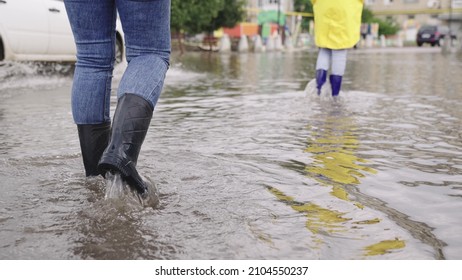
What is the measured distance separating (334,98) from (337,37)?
2.02 feet

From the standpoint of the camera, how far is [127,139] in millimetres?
2107

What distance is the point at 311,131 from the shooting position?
3.96 m

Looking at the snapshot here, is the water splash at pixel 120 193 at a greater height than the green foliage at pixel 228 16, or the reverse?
the green foliage at pixel 228 16

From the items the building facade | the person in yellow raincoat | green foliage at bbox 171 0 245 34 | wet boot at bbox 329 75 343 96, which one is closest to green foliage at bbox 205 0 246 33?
green foliage at bbox 171 0 245 34

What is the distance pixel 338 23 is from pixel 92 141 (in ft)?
13.6

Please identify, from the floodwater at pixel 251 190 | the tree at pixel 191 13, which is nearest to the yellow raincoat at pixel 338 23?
the floodwater at pixel 251 190

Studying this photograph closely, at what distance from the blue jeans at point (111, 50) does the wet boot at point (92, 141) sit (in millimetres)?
25

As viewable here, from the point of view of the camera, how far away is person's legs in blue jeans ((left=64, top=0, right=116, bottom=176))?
7.60 ft

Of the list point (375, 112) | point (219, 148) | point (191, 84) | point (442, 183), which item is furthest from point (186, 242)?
point (191, 84)

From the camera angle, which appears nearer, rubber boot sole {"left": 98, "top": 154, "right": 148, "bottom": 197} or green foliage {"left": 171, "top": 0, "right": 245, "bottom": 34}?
rubber boot sole {"left": 98, "top": 154, "right": 148, "bottom": 197}

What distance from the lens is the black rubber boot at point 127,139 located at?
2.04 m

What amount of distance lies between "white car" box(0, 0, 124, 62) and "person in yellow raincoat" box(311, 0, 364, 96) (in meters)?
3.59

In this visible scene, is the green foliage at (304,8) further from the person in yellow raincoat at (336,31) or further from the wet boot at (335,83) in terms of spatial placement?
the wet boot at (335,83)

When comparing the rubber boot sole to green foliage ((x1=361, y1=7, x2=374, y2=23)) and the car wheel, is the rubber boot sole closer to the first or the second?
the car wheel
